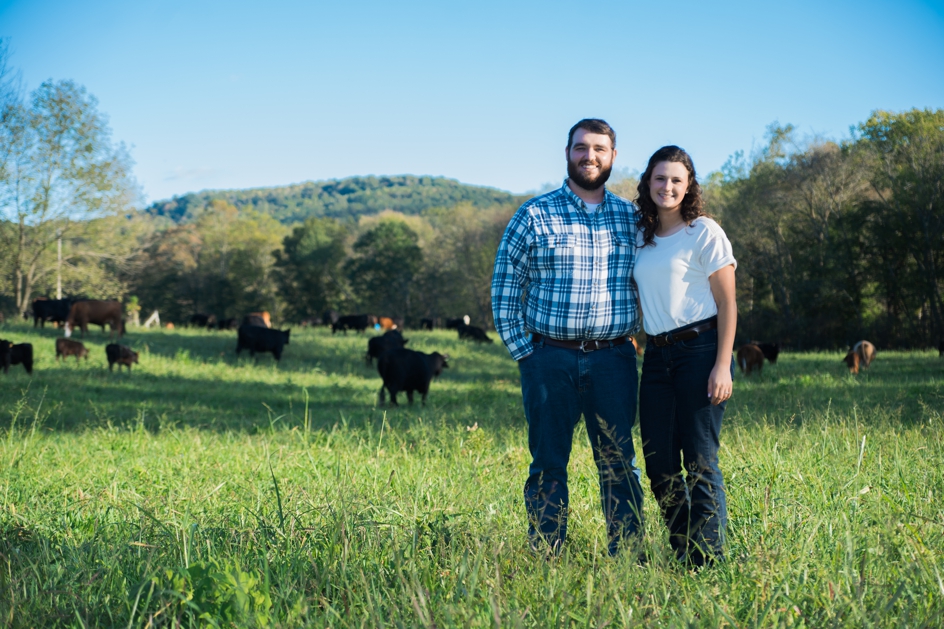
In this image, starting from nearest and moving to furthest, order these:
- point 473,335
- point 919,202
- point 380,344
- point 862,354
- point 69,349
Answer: point 69,349
point 862,354
point 380,344
point 919,202
point 473,335

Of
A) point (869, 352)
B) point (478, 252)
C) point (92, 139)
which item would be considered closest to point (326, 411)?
point (869, 352)

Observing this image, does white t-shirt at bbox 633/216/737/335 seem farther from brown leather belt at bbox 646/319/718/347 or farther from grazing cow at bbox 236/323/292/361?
grazing cow at bbox 236/323/292/361

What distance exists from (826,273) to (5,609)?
114ft

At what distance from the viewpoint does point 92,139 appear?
28375 mm

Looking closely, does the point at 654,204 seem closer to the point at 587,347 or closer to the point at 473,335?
the point at 587,347

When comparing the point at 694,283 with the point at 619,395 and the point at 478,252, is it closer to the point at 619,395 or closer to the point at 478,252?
the point at 619,395

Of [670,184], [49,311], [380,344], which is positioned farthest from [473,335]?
[670,184]

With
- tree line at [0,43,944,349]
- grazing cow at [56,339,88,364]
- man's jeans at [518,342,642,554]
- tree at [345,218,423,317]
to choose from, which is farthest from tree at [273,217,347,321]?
man's jeans at [518,342,642,554]

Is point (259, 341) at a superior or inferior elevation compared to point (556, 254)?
inferior

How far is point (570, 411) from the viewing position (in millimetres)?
3557

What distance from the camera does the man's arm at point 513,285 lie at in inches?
142

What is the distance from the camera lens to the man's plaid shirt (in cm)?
353

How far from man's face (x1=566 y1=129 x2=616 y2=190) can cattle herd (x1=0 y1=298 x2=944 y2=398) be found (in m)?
6.84

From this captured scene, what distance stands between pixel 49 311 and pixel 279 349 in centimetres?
874
